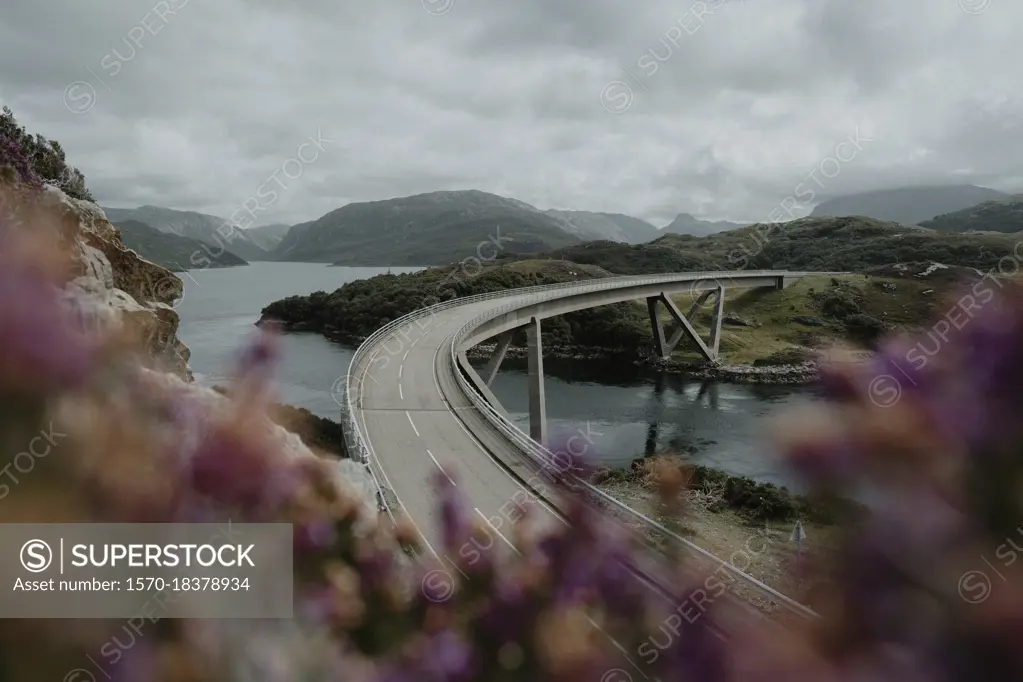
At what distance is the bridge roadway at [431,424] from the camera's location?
13211mm

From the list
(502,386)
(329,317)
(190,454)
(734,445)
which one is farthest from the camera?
(329,317)

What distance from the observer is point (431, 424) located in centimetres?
1962

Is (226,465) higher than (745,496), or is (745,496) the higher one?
(226,465)

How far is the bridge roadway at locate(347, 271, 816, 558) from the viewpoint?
1321 cm

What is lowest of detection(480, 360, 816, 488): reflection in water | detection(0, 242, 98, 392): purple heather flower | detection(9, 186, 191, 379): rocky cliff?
detection(480, 360, 816, 488): reflection in water

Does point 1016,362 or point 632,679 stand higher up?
point 1016,362

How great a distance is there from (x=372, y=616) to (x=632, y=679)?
2.58 feet

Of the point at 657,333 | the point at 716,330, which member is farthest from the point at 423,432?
the point at 716,330

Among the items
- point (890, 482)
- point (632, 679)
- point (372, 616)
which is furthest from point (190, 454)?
point (890, 482)

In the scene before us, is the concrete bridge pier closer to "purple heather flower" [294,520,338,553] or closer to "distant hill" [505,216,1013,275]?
"distant hill" [505,216,1013,275]

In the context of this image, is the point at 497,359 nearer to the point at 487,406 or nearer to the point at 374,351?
the point at 374,351

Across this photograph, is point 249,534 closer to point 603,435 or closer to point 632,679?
point 632,679

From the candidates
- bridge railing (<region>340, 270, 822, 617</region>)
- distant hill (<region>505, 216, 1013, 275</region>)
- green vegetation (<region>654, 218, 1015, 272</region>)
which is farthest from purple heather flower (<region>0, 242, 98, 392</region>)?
distant hill (<region>505, 216, 1013, 275</region>)

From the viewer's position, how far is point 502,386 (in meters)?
53.4
